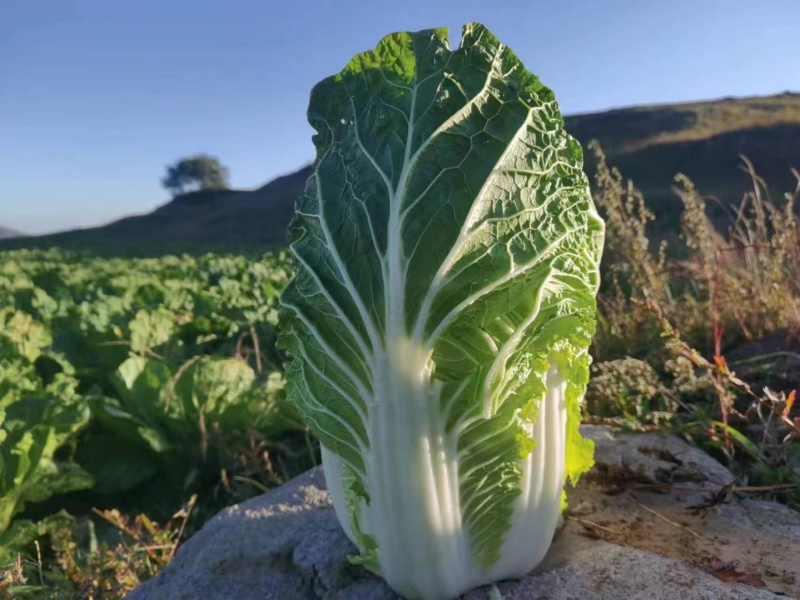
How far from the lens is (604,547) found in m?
2.33

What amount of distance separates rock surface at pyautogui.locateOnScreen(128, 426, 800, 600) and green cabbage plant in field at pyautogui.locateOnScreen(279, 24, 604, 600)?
0.92 feet

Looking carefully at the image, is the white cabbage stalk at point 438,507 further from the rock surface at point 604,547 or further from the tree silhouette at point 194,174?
the tree silhouette at point 194,174

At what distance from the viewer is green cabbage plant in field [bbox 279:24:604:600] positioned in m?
1.90

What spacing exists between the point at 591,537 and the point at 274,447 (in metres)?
3.03

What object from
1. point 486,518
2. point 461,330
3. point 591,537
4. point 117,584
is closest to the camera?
point 461,330

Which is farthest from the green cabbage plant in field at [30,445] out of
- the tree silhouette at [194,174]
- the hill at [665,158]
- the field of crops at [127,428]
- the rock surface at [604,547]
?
the tree silhouette at [194,174]

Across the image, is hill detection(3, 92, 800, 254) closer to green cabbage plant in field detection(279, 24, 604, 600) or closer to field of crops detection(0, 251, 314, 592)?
field of crops detection(0, 251, 314, 592)

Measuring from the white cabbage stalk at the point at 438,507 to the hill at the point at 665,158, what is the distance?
2014 centimetres

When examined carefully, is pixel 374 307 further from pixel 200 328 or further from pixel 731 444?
pixel 200 328

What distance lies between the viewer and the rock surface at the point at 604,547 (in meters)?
2.12

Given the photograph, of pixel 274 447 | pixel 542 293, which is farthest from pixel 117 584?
pixel 542 293

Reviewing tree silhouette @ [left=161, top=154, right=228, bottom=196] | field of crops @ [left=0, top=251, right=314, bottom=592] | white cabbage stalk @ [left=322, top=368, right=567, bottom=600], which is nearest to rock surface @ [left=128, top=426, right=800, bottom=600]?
white cabbage stalk @ [left=322, top=368, right=567, bottom=600]

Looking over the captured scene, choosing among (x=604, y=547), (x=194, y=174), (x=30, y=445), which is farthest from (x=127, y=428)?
(x=194, y=174)

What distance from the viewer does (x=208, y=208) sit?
3221 inches
